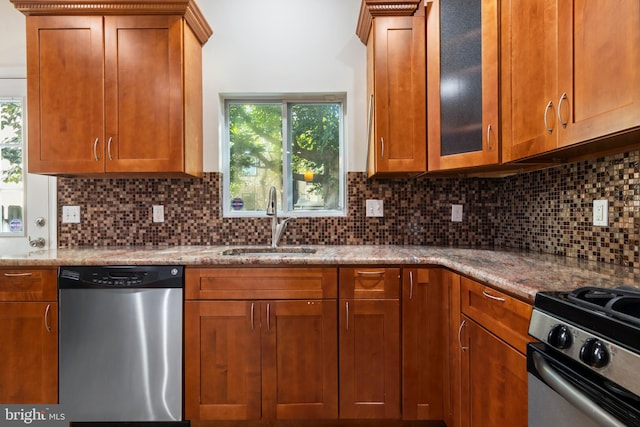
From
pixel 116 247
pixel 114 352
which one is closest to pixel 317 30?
pixel 116 247

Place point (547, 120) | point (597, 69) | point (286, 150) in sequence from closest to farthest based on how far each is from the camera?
point (597, 69), point (547, 120), point (286, 150)

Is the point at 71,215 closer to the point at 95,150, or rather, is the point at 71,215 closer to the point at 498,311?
the point at 95,150

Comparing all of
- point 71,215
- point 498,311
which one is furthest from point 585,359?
point 71,215

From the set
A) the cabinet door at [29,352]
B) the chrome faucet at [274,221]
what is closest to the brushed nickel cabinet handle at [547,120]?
the chrome faucet at [274,221]

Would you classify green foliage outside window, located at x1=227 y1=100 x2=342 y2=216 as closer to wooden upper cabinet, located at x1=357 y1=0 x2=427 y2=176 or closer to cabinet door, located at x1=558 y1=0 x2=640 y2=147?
wooden upper cabinet, located at x1=357 y1=0 x2=427 y2=176

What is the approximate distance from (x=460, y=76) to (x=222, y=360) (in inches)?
75.8

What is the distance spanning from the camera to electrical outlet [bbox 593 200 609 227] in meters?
1.55

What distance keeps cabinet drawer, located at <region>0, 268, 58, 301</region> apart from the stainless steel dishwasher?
0.18 feet

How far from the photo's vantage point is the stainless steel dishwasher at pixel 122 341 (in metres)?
1.77

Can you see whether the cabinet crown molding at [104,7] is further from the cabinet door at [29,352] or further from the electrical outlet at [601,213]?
the electrical outlet at [601,213]

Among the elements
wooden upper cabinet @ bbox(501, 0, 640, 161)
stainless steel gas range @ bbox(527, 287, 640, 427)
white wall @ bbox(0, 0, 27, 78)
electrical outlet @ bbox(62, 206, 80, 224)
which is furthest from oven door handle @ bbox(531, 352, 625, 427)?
white wall @ bbox(0, 0, 27, 78)

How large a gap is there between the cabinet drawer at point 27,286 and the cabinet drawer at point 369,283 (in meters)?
1.48

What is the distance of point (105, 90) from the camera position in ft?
6.84

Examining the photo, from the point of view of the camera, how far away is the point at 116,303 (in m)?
1.77
